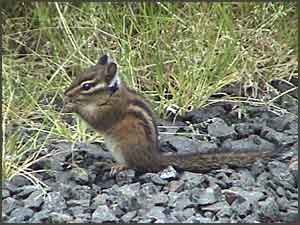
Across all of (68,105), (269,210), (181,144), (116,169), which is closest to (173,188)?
(116,169)

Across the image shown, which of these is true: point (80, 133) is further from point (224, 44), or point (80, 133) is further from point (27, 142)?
point (224, 44)

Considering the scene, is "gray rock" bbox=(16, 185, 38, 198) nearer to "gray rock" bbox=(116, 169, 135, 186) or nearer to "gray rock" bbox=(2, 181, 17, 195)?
"gray rock" bbox=(2, 181, 17, 195)

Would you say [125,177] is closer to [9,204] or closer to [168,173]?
[168,173]

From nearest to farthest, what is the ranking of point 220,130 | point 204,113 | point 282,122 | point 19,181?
point 19,181 < point 220,130 < point 282,122 < point 204,113

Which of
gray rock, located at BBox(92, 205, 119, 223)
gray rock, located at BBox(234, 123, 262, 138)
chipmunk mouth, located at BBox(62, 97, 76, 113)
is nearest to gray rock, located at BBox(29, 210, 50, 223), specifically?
gray rock, located at BBox(92, 205, 119, 223)

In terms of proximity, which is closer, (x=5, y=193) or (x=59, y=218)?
(x=59, y=218)

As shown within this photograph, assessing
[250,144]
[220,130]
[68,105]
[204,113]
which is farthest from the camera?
[204,113]

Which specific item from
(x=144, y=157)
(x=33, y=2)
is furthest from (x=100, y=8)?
(x=144, y=157)
